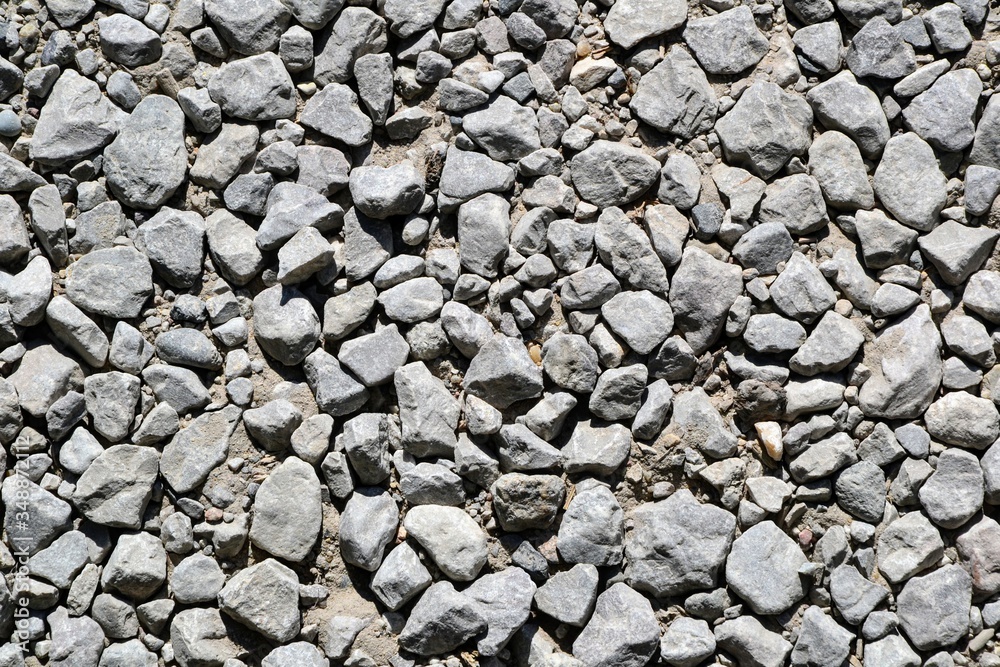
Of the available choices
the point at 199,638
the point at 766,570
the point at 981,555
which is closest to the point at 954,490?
A: the point at 981,555

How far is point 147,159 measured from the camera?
79.7 inches

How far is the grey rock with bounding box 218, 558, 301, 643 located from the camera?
6.03ft

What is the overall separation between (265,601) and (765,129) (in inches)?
59.9

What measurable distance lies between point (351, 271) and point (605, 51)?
0.81 m

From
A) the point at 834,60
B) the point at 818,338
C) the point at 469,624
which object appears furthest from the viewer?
the point at 834,60

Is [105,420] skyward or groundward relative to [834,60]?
groundward

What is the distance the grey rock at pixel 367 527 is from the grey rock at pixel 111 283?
0.66 m

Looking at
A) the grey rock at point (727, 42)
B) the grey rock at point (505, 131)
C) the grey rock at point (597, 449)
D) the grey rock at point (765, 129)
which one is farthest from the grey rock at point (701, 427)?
the grey rock at point (727, 42)

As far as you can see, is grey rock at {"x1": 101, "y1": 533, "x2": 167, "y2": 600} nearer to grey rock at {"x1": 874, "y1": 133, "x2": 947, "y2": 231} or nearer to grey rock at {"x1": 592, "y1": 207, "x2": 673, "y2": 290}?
grey rock at {"x1": 592, "y1": 207, "x2": 673, "y2": 290}

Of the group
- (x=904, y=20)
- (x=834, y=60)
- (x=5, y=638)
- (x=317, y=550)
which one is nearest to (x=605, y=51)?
(x=834, y=60)

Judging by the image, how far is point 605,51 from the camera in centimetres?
211

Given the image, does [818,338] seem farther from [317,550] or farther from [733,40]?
[317,550]

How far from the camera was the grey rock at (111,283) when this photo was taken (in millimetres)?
1968

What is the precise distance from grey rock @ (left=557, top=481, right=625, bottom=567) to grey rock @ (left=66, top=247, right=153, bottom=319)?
1.07 metres
